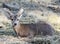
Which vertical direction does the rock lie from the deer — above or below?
above

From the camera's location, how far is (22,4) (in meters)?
18.6

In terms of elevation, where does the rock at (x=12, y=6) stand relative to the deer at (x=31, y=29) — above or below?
above

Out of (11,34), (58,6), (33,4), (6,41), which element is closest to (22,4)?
(33,4)

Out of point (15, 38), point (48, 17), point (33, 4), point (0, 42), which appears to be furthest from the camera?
point (33, 4)

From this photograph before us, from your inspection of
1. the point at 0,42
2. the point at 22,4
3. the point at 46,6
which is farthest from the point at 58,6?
the point at 0,42

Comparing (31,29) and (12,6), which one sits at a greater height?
(12,6)

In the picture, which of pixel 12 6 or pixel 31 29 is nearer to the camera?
pixel 31 29

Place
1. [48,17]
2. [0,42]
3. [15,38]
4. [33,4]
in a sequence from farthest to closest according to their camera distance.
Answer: [33,4]
[48,17]
[15,38]
[0,42]

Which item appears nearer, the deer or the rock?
the deer

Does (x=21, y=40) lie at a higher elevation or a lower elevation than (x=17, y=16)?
lower

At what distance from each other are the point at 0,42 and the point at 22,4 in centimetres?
755

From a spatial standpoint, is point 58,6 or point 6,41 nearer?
point 6,41

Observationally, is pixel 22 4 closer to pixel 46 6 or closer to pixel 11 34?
pixel 46 6

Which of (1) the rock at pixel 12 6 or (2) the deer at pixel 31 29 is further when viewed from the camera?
(1) the rock at pixel 12 6
